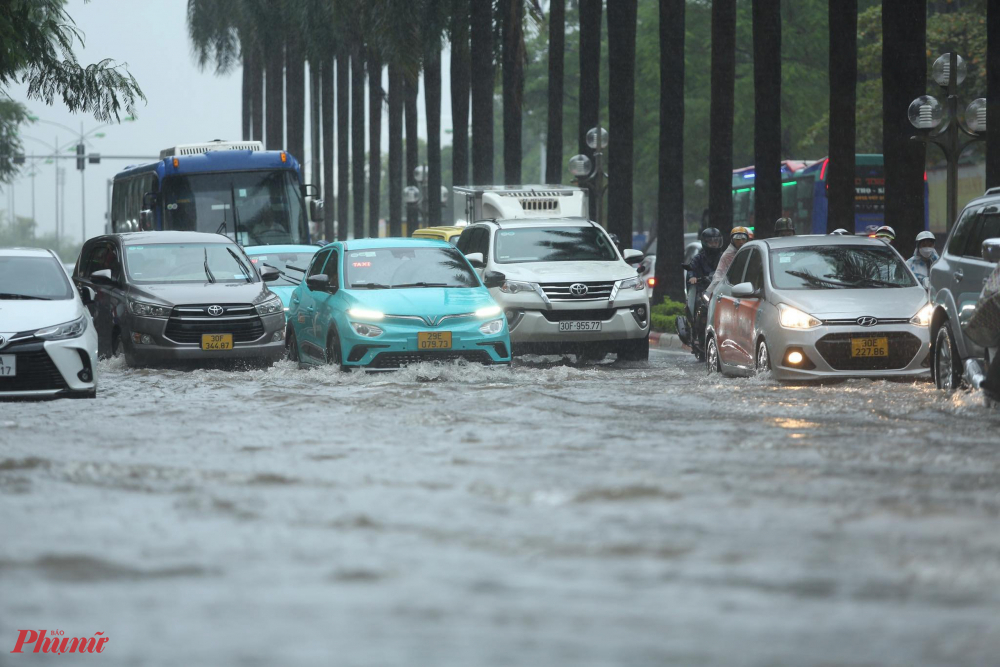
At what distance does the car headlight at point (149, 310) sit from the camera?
17234 millimetres

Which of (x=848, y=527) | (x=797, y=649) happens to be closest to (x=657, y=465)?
(x=848, y=527)

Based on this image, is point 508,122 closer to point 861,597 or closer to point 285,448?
point 285,448

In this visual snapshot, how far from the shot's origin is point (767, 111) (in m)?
24.3

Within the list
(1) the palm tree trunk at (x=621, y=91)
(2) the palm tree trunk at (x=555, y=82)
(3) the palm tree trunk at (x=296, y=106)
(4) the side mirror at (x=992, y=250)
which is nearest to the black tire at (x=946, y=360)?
(4) the side mirror at (x=992, y=250)

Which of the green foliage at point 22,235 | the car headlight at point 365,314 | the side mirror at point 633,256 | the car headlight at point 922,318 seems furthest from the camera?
the green foliage at point 22,235

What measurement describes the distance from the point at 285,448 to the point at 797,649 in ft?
17.9

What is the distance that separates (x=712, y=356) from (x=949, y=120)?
17.8 feet

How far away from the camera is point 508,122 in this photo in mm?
39344

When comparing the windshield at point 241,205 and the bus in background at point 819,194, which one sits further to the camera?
the bus in background at point 819,194

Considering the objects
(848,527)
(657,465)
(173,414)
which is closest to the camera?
(848,527)

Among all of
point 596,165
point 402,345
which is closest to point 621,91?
point 596,165

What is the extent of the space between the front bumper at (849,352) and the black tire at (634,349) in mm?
4442

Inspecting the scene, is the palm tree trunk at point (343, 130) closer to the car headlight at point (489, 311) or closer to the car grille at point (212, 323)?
the car grille at point (212, 323)

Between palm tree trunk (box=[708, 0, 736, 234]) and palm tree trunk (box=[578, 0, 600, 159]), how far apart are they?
255 inches
